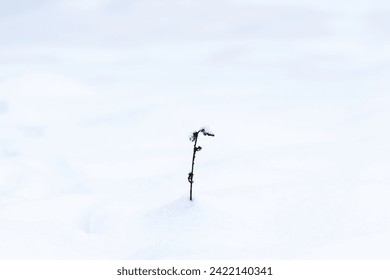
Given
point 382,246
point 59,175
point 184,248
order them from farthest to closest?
point 59,175 < point 184,248 < point 382,246

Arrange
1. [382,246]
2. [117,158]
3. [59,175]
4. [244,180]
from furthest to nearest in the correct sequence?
[117,158] → [59,175] → [244,180] → [382,246]

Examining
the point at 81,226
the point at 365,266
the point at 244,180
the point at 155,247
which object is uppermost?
the point at 244,180

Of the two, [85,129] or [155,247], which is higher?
[85,129]

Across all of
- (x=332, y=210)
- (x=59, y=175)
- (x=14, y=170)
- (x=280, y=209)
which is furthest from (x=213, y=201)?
(x=14, y=170)

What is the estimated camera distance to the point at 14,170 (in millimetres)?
11656

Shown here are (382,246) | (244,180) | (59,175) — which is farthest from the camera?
(59,175)

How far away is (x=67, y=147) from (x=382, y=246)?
9027 millimetres

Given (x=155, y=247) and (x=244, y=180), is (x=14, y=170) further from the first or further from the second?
(x=155, y=247)

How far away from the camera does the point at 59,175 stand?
1148 centimetres

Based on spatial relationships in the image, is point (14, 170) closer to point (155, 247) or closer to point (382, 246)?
point (155, 247)

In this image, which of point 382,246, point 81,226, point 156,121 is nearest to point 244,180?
point 81,226

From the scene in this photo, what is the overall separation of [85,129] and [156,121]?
1.84m

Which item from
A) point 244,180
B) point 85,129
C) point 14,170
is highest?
point 85,129

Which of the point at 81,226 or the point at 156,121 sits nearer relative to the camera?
the point at 81,226
